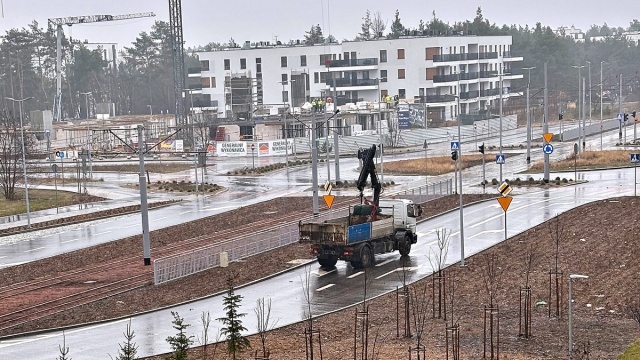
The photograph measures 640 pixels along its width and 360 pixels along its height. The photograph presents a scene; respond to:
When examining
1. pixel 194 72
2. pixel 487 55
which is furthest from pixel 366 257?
pixel 194 72

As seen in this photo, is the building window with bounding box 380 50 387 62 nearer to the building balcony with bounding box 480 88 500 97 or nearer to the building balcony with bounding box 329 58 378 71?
the building balcony with bounding box 329 58 378 71

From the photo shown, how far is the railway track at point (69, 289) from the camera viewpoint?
111ft

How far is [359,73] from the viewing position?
141000mm

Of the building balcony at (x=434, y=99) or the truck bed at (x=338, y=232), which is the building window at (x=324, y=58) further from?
the truck bed at (x=338, y=232)

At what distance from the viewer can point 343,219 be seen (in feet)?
135

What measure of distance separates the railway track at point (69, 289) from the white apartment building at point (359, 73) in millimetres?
88991

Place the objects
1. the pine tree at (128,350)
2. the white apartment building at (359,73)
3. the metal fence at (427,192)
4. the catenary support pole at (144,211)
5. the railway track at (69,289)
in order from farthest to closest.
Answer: the white apartment building at (359,73) < the metal fence at (427,192) < the catenary support pole at (144,211) < the railway track at (69,289) < the pine tree at (128,350)

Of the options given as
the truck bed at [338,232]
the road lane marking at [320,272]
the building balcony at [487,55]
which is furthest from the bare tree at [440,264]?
the building balcony at [487,55]

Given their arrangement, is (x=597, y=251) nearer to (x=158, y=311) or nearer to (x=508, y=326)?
(x=508, y=326)

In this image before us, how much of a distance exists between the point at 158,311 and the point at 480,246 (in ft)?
51.1

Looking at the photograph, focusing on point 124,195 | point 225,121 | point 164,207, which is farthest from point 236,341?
point 225,121

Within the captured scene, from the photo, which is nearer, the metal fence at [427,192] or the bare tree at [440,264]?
the bare tree at [440,264]

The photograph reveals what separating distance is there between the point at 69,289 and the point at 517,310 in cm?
1714

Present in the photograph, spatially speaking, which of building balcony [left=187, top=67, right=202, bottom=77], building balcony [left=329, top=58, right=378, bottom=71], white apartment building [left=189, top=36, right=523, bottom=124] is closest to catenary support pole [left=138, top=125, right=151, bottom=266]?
white apartment building [left=189, top=36, right=523, bottom=124]
